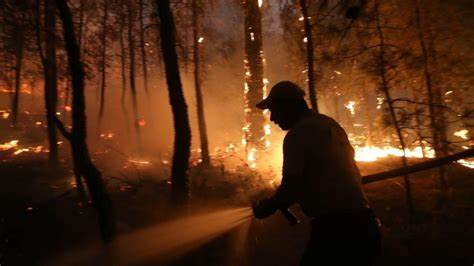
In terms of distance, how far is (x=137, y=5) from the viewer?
2208cm

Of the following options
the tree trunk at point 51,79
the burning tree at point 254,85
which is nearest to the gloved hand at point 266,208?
the burning tree at point 254,85

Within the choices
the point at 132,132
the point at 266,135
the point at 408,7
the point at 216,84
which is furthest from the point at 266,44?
the point at 408,7

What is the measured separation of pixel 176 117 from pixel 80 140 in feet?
6.50

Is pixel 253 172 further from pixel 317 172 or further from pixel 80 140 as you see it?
pixel 317 172

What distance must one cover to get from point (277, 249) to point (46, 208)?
681cm

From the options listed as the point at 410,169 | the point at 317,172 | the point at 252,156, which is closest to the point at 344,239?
the point at 317,172

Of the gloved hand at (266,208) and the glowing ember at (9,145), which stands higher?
the glowing ember at (9,145)

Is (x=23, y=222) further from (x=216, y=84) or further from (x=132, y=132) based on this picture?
(x=216, y=84)

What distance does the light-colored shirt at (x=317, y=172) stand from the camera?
9.61 feet

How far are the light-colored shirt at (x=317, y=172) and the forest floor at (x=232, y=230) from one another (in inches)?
181

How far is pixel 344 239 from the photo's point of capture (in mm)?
2971

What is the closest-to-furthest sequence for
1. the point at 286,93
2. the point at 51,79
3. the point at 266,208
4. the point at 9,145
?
1. the point at 266,208
2. the point at 286,93
3. the point at 51,79
4. the point at 9,145

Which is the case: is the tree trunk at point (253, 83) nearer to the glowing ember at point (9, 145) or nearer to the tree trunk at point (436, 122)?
the tree trunk at point (436, 122)

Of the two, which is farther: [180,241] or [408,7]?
[408,7]
